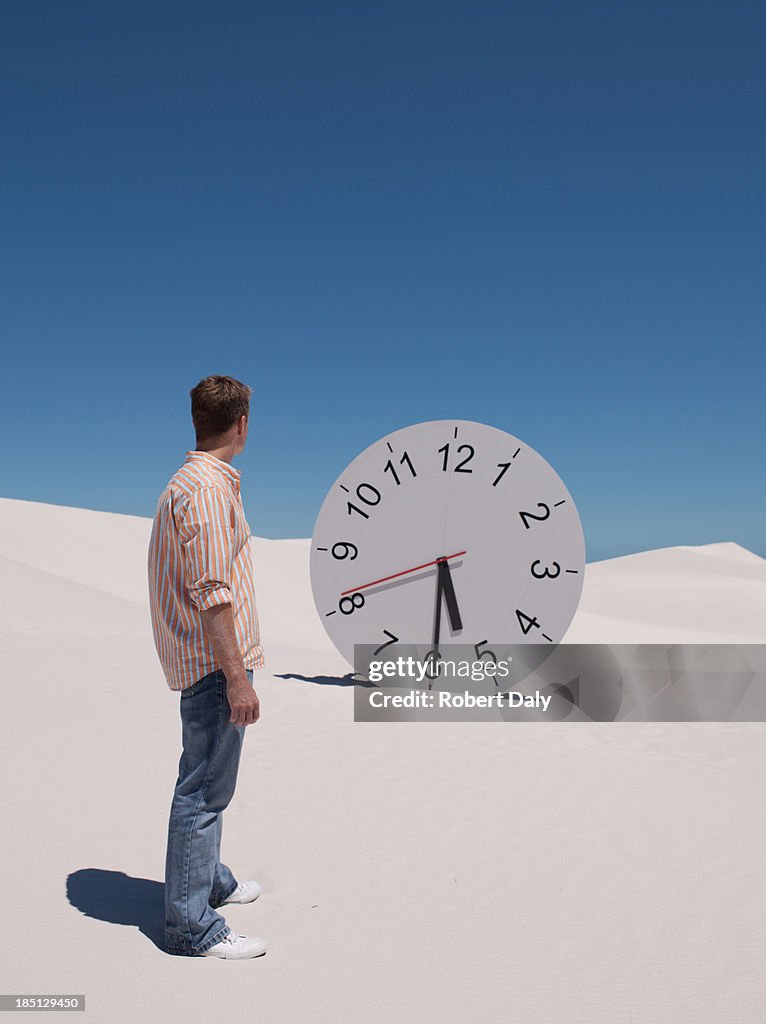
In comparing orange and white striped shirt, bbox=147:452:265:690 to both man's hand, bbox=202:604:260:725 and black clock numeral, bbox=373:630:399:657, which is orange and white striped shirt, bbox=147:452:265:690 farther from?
black clock numeral, bbox=373:630:399:657

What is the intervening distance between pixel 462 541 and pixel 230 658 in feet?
16.8

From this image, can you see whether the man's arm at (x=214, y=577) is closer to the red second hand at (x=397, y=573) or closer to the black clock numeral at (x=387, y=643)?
the red second hand at (x=397, y=573)

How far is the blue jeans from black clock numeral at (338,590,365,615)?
482cm

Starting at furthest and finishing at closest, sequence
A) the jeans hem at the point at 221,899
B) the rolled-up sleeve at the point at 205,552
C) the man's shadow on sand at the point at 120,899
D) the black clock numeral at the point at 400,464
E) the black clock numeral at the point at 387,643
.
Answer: the black clock numeral at the point at 387,643, the black clock numeral at the point at 400,464, the jeans hem at the point at 221,899, the man's shadow on sand at the point at 120,899, the rolled-up sleeve at the point at 205,552

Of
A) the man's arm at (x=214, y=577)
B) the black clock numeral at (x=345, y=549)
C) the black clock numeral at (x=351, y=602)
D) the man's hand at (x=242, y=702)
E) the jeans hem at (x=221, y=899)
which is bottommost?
the jeans hem at (x=221, y=899)

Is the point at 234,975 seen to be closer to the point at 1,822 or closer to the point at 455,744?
the point at 1,822

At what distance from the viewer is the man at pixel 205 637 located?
2707mm

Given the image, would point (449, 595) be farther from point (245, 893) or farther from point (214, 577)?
point (214, 577)

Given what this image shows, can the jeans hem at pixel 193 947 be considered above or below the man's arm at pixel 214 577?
below

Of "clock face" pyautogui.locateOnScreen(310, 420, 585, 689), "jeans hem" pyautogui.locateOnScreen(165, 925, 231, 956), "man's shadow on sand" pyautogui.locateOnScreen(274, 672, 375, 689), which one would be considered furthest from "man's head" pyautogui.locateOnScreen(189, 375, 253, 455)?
"man's shadow on sand" pyautogui.locateOnScreen(274, 672, 375, 689)

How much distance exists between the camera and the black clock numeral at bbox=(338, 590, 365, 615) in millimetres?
7789

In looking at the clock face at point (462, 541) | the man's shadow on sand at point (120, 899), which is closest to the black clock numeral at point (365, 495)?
the clock face at point (462, 541)

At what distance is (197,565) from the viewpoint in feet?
8.78

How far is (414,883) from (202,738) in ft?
4.65
